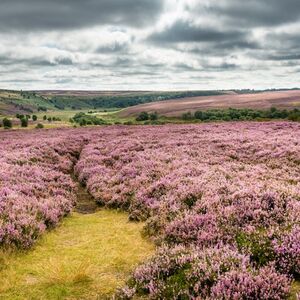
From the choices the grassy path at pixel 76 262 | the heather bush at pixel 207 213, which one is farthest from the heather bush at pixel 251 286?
the grassy path at pixel 76 262

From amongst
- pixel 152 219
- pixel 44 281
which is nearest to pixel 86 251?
pixel 44 281

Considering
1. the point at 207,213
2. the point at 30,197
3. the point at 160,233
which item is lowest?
the point at 160,233

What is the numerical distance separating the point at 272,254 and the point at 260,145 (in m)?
19.2

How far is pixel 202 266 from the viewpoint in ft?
24.1

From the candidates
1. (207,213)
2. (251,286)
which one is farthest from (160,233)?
(251,286)

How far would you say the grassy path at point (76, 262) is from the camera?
25.5 feet

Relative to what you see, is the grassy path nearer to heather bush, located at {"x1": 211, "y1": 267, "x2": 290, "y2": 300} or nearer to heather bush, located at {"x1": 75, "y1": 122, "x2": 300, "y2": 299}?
heather bush, located at {"x1": 75, "y1": 122, "x2": 300, "y2": 299}

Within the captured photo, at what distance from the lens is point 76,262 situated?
30.3ft

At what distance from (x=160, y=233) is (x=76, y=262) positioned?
293cm

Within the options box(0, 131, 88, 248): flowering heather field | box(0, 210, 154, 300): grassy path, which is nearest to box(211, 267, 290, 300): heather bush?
box(0, 210, 154, 300): grassy path

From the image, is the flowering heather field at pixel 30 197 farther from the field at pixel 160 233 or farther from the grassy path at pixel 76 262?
the grassy path at pixel 76 262

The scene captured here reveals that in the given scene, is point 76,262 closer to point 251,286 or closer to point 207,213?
point 207,213

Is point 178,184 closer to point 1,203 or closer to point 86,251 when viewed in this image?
point 86,251

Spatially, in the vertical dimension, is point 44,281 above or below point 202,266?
below
